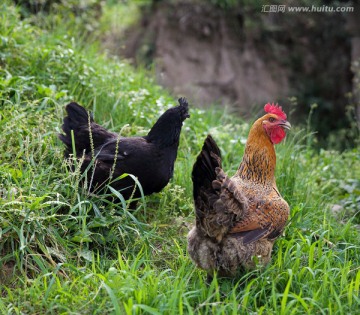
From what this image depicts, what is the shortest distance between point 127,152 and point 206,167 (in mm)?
1126

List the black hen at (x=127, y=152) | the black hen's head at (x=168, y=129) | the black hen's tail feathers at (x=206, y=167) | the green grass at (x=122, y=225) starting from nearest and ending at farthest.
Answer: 1. the green grass at (x=122, y=225)
2. the black hen's tail feathers at (x=206, y=167)
3. the black hen at (x=127, y=152)
4. the black hen's head at (x=168, y=129)

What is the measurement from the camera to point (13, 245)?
3.74 meters

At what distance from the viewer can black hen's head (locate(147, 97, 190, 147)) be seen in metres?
4.59

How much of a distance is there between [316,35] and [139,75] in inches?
197

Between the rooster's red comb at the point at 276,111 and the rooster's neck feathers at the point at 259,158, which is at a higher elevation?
the rooster's red comb at the point at 276,111

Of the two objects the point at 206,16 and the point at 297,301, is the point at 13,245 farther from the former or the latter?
the point at 206,16

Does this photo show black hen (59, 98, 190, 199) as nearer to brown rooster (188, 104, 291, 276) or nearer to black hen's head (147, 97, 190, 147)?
black hen's head (147, 97, 190, 147)

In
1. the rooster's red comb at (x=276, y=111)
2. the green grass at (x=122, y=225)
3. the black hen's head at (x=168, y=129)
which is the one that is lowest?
the green grass at (x=122, y=225)

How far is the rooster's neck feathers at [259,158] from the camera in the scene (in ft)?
13.1

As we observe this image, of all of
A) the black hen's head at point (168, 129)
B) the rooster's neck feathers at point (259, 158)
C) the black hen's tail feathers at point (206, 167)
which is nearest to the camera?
the black hen's tail feathers at point (206, 167)

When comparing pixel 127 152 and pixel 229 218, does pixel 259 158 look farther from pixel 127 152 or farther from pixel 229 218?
pixel 127 152

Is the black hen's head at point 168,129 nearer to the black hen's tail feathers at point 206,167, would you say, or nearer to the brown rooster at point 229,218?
the brown rooster at point 229,218

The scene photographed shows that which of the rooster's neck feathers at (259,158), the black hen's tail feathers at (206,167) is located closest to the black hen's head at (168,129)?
the rooster's neck feathers at (259,158)

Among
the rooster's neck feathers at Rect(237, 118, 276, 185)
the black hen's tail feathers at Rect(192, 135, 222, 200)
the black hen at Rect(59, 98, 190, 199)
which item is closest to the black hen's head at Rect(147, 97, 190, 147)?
the black hen at Rect(59, 98, 190, 199)
